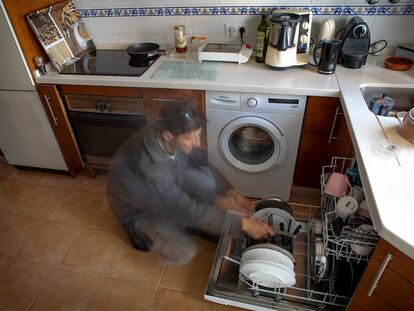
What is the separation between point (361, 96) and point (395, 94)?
30 centimetres

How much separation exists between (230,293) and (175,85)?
3.60ft

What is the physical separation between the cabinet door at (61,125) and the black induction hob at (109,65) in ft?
0.54

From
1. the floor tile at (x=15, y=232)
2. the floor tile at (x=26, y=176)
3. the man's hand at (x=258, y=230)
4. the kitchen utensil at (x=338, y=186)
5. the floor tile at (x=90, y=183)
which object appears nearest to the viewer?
the kitchen utensil at (x=338, y=186)

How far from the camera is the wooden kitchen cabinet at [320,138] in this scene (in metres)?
1.56

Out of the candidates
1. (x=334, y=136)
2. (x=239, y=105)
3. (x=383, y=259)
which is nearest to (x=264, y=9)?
(x=239, y=105)

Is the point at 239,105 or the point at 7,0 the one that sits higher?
the point at 7,0

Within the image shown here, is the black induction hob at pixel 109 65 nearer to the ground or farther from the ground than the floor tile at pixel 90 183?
farther from the ground

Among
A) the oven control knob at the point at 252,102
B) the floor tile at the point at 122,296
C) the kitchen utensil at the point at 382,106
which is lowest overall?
the floor tile at the point at 122,296

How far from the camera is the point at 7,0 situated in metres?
1.60

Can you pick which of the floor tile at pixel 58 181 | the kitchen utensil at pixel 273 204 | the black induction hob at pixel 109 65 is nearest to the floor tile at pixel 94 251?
the floor tile at pixel 58 181

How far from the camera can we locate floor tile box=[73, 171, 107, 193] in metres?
2.20

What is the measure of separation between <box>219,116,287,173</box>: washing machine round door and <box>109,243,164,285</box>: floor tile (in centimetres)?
74

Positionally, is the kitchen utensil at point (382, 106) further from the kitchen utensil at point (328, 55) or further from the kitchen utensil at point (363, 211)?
the kitchen utensil at point (363, 211)

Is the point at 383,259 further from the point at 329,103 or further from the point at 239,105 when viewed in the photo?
the point at 239,105
